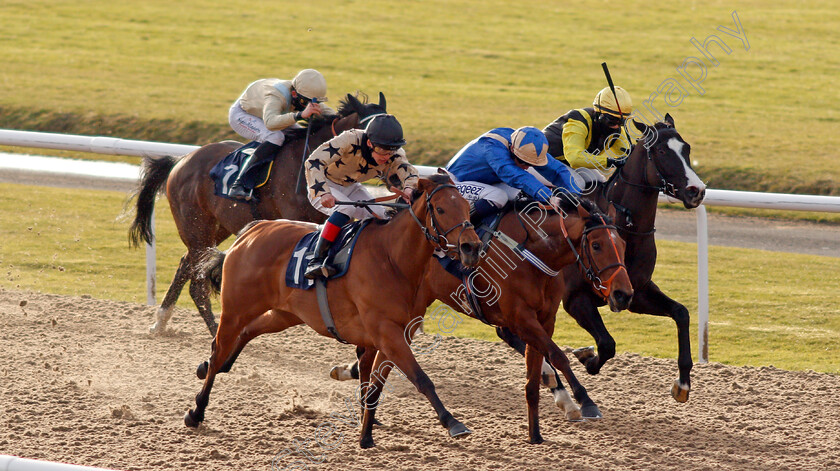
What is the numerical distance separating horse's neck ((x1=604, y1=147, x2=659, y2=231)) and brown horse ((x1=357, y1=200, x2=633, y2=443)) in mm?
667

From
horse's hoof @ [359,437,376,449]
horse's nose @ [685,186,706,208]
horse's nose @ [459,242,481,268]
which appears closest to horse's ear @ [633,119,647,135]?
horse's nose @ [685,186,706,208]

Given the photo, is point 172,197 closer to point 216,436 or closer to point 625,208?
point 216,436

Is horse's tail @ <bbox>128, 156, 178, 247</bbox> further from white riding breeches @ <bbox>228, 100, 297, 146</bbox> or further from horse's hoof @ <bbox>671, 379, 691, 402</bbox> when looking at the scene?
horse's hoof @ <bbox>671, 379, 691, 402</bbox>

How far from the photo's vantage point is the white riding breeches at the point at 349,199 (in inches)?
190

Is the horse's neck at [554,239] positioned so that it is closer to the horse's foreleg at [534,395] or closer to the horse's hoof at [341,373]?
the horse's foreleg at [534,395]

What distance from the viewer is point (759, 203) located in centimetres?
624

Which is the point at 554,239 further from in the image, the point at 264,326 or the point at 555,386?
the point at 264,326

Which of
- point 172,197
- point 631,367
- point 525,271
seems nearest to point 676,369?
point 631,367

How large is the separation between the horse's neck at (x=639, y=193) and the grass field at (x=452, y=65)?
7.49 m

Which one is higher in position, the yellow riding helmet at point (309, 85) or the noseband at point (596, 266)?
the yellow riding helmet at point (309, 85)

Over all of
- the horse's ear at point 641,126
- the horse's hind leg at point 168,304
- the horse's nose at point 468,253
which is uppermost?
the horse's ear at point 641,126

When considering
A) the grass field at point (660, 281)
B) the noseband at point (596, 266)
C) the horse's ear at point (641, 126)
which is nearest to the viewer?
the noseband at point (596, 266)

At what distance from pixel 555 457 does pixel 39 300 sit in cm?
440

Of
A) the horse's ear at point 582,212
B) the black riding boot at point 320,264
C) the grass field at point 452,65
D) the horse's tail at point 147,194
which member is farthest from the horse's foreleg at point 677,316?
the grass field at point 452,65
